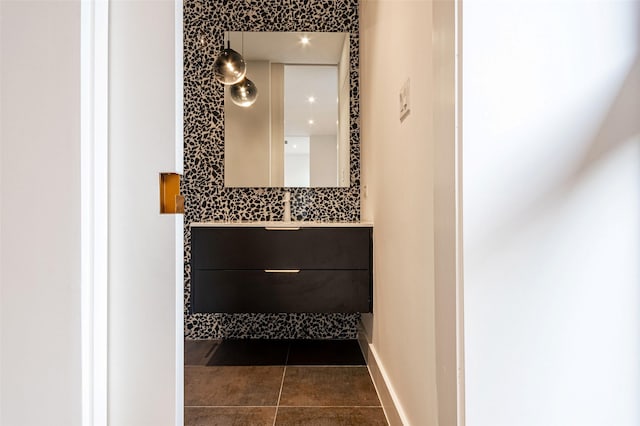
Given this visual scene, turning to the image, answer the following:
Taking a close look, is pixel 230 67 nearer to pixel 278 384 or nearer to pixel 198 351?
pixel 198 351

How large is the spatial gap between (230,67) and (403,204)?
5.80 feet

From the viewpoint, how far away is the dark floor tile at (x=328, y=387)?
163 cm

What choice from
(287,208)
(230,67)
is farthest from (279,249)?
(230,67)

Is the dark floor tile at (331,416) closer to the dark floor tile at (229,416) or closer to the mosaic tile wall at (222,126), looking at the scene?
the dark floor tile at (229,416)

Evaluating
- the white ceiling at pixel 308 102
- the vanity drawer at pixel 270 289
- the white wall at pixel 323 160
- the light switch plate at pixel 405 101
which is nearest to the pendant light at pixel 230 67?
the white ceiling at pixel 308 102

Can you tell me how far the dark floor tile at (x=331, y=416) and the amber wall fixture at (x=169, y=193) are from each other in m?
1.23

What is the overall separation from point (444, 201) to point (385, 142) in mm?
956

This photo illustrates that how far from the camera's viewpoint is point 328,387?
5.81 feet
